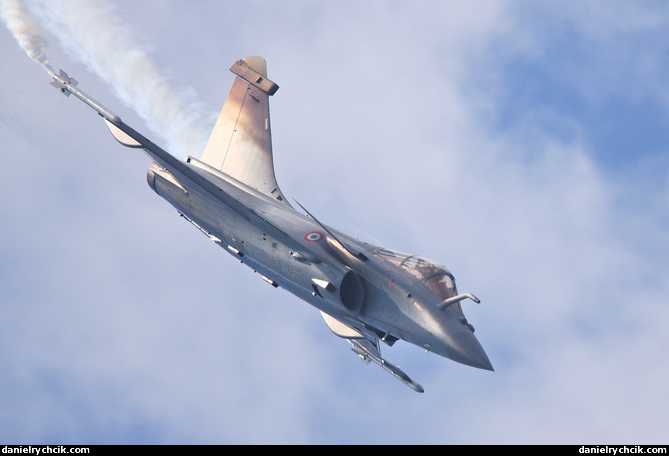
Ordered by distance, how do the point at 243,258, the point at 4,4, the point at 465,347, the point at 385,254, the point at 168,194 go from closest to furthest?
the point at 465,347, the point at 385,254, the point at 243,258, the point at 168,194, the point at 4,4

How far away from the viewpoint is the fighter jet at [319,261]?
750 inches

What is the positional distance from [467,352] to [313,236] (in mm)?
5931

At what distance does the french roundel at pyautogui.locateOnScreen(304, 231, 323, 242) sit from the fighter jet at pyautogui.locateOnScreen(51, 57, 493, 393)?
0.11 feet

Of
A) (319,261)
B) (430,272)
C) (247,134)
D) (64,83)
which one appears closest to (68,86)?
(64,83)

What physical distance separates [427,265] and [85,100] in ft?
41.3

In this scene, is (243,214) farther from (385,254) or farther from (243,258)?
(385,254)

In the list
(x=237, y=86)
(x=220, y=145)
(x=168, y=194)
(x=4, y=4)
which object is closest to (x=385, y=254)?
(x=168, y=194)

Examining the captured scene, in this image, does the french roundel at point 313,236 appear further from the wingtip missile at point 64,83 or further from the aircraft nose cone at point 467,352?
the wingtip missile at point 64,83

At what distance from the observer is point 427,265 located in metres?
20.1

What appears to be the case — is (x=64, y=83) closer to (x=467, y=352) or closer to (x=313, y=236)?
(x=313, y=236)

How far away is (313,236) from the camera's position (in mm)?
20688

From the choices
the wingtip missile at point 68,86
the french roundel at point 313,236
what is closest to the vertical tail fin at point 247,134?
the french roundel at point 313,236

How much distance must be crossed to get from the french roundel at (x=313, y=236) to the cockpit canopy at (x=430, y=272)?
6.79ft

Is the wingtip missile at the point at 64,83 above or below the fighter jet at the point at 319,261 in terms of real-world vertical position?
above
